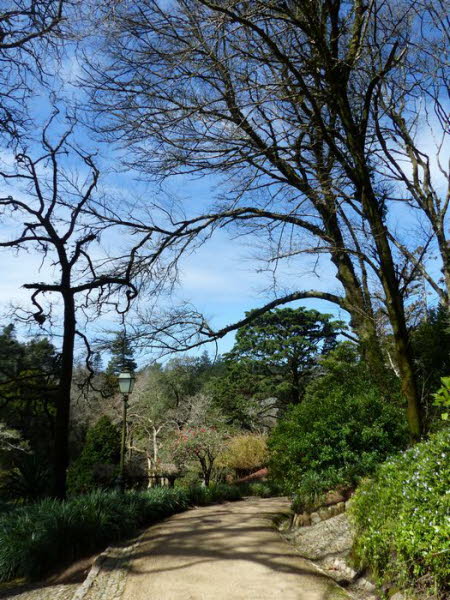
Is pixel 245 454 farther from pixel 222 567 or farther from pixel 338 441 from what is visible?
pixel 222 567

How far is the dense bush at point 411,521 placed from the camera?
3012 millimetres

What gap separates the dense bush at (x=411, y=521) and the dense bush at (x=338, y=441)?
175cm

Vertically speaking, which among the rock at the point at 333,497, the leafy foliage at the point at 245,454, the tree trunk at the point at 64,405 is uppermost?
the tree trunk at the point at 64,405

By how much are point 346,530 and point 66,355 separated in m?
5.58

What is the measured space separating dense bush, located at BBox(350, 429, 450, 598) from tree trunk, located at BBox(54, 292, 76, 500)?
536 cm

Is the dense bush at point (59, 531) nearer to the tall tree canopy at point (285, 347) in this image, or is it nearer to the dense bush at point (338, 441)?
the dense bush at point (338, 441)

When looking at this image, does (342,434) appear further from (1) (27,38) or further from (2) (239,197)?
(1) (27,38)

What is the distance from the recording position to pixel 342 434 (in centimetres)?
645

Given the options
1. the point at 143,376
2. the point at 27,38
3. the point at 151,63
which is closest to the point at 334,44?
the point at 151,63

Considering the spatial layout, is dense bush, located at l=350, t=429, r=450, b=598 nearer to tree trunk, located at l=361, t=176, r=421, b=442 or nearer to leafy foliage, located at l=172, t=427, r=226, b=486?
tree trunk, located at l=361, t=176, r=421, b=442

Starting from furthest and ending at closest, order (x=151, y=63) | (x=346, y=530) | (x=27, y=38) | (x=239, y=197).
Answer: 1. (x=239, y=197)
2. (x=151, y=63)
3. (x=27, y=38)
4. (x=346, y=530)

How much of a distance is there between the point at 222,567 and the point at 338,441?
2.57 metres

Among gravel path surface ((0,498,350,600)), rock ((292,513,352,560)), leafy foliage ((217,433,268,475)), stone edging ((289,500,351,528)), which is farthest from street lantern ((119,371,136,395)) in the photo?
leafy foliage ((217,433,268,475))

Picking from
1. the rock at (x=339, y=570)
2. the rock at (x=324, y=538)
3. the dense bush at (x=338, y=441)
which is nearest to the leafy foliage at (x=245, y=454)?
the dense bush at (x=338, y=441)
